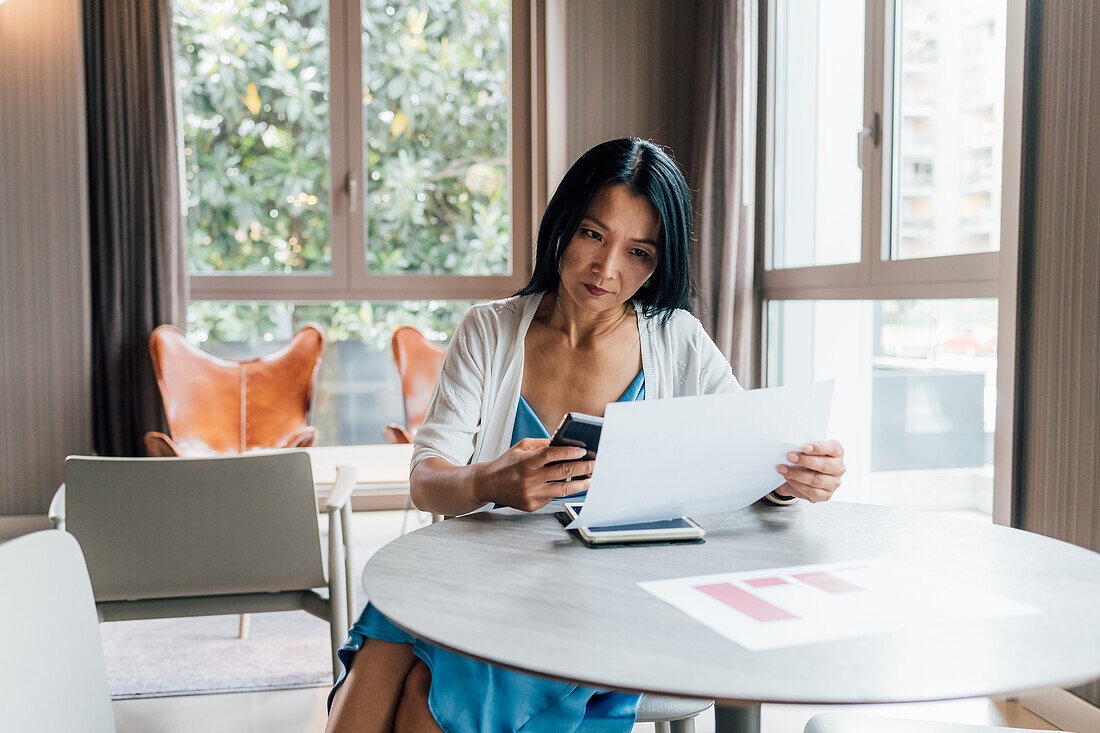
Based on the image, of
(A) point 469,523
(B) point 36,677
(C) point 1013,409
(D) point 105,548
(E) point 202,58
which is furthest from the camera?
(E) point 202,58

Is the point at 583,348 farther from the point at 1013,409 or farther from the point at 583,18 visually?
the point at 583,18

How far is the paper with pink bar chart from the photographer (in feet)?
2.56

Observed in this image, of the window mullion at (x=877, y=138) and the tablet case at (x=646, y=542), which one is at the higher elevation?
the window mullion at (x=877, y=138)

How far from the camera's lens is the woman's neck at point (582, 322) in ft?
5.12

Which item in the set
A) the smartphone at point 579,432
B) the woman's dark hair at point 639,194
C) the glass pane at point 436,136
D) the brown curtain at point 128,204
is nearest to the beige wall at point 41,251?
the brown curtain at point 128,204

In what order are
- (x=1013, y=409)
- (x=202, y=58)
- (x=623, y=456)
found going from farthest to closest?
(x=202, y=58) < (x=1013, y=409) < (x=623, y=456)

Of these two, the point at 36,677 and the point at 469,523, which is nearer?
the point at 36,677

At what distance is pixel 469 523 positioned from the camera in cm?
116

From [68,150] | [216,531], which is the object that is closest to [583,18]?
[68,150]

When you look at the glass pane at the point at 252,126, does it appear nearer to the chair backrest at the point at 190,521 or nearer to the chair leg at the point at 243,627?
the chair leg at the point at 243,627

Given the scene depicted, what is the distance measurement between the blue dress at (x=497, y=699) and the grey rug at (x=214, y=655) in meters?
1.25

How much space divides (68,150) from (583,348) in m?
3.10

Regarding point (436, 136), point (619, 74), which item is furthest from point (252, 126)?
point (619, 74)

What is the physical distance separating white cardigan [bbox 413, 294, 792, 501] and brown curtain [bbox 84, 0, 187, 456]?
2.81m
